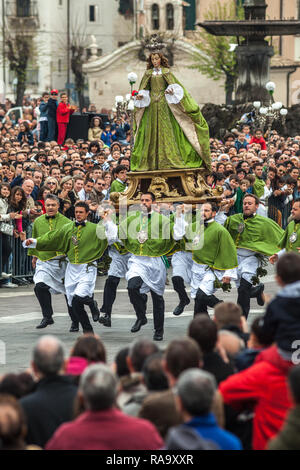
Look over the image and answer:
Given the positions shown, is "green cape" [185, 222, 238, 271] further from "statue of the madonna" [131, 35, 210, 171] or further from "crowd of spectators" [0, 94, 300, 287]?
"statue of the madonna" [131, 35, 210, 171]

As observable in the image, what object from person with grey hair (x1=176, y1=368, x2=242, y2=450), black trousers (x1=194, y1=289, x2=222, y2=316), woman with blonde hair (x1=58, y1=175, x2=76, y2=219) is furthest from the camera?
woman with blonde hair (x1=58, y1=175, x2=76, y2=219)

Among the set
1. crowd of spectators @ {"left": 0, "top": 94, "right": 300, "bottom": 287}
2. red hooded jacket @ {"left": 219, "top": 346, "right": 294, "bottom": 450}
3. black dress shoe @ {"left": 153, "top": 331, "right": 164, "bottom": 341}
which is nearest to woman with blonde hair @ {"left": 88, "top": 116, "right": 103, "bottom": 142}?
crowd of spectators @ {"left": 0, "top": 94, "right": 300, "bottom": 287}

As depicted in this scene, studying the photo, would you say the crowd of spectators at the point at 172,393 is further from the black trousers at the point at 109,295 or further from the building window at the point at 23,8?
the building window at the point at 23,8

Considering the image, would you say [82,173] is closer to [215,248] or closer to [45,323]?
[45,323]

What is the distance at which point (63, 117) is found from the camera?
87.0 feet

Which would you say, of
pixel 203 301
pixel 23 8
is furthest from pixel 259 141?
pixel 23 8

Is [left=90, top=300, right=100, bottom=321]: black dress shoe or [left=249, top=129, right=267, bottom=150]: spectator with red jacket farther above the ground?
[left=249, top=129, right=267, bottom=150]: spectator with red jacket

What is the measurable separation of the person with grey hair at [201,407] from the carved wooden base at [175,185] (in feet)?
37.0

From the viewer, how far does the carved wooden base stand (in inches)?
684

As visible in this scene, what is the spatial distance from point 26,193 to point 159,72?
267 centimetres

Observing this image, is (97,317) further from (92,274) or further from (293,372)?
(293,372)

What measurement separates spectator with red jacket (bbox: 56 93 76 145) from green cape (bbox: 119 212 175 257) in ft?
40.7

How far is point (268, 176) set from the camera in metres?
21.3

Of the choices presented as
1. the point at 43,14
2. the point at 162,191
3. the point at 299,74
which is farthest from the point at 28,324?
the point at 43,14
